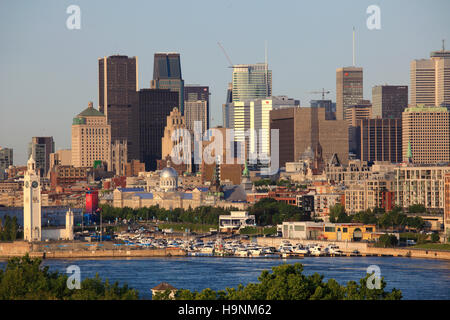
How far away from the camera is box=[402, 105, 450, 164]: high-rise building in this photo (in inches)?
7638

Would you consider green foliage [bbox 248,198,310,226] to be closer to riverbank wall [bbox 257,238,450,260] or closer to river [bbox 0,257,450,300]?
riverbank wall [bbox 257,238,450,260]

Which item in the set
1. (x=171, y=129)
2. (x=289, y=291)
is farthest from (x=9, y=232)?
(x=171, y=129)

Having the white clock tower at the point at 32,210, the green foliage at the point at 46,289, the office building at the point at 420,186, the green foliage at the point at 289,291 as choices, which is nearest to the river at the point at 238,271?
the white clock tower at the point at 32,210

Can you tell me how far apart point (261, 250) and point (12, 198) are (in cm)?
6051

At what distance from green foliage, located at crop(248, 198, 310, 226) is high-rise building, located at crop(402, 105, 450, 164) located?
85.2m

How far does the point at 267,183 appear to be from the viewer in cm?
15375

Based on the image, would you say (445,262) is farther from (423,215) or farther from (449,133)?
(449,133)

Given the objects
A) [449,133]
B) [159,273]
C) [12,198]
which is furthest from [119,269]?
[449,133]

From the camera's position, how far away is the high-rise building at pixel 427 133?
194000 mm

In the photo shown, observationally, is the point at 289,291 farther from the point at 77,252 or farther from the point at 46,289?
the point at 77,252

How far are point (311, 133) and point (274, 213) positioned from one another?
8001 centimetres

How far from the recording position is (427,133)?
19662cm

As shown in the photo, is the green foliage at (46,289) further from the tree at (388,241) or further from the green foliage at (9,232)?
the green foliage at (9,232)

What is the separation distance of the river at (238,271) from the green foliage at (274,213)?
2558cm
